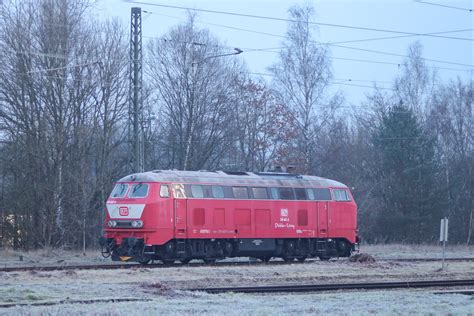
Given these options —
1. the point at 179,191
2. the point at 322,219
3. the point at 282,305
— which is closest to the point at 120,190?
the point at 179,191

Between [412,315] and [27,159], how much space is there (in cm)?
2949

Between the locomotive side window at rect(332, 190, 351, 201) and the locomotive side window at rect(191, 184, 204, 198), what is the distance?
7.56m

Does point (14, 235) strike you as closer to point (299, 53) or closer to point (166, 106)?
point (166, 106)

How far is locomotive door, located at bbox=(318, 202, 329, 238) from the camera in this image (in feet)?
116

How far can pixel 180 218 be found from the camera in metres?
30.6

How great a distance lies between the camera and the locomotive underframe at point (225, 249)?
97.1 ft

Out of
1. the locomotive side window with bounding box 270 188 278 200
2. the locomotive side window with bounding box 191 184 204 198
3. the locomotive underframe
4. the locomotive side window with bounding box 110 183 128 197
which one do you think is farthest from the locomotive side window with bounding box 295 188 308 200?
the locomotive side window with bounding box 110 183 128 197

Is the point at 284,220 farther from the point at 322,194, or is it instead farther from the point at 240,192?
the point at 322,194

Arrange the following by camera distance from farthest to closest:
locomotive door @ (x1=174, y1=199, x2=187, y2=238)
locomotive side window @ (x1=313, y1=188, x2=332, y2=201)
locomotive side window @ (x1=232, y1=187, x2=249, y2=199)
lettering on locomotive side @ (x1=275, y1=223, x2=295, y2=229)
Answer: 1. locomotive side window @ (x1=313, y1=188, x2=332, y2=201)
2. lettering on locomotive side @ (x1=275, y1=223, x2=295, y2=229)
3. locomotive side window @ (x1=232, y1=187, x2=249, y2=199)
4. locomotive door @ (x1=174, y1=199, x2=187, y2=238)

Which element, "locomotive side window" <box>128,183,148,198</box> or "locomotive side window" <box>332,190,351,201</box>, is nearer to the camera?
"locomotive side window" <box>128,183,148,198</box>

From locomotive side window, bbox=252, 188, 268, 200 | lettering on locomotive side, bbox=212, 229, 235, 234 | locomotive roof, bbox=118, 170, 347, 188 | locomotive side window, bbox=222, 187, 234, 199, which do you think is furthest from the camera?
locomotive side window, bbox=252, 188, 268, 200

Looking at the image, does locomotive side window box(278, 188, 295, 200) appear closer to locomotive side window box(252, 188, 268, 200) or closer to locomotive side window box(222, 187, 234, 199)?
locomotive side window box(252, 188, 268, 200)

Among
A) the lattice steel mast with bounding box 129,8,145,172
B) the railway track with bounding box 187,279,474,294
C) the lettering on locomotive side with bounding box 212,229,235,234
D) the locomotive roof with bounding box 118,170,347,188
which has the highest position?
the lattice steel mast with bounding box 129,8,145,172

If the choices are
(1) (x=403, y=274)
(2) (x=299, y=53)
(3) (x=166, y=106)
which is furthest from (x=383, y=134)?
(1) (x=403, y=274)
